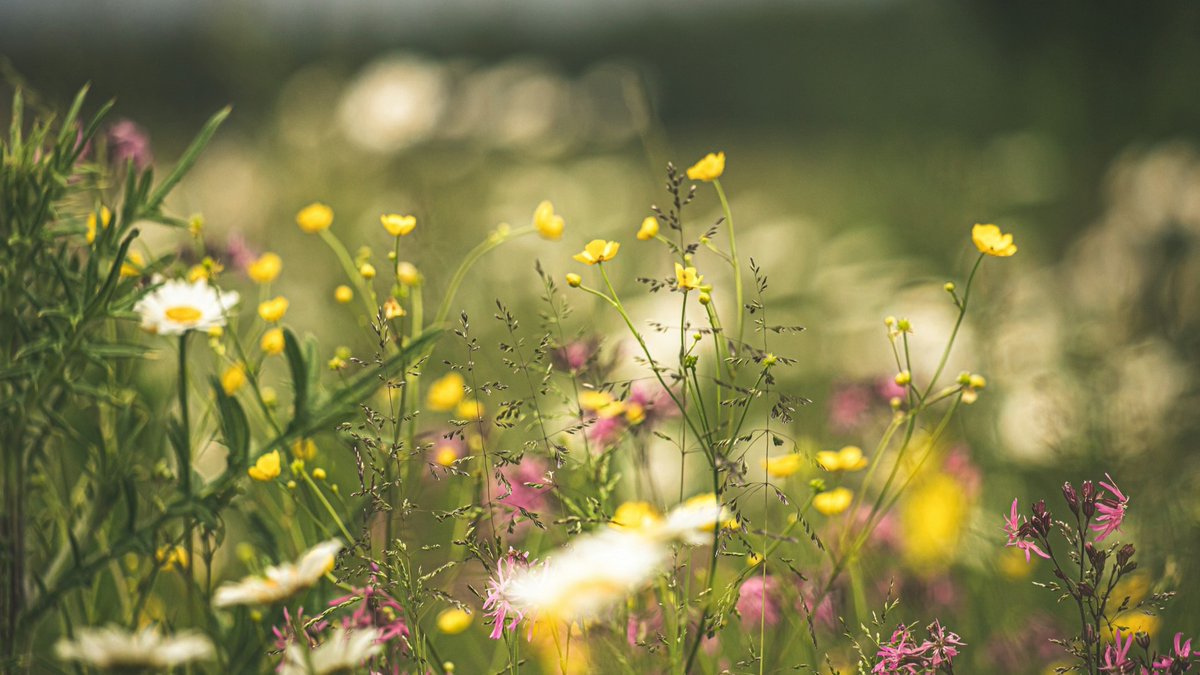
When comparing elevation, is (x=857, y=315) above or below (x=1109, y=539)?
above

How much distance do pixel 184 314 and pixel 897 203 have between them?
200cm

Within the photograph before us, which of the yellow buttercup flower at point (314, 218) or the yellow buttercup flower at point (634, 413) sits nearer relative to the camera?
the yellow buttercup flower at point (634, 413)

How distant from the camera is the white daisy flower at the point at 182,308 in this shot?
2.08 ft

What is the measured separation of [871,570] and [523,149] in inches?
89.8

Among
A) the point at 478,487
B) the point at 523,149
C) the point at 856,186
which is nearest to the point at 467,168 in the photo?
the point at 523,149

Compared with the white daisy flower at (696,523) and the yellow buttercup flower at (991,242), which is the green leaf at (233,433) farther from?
the yellow buttercup flower at (991,242)

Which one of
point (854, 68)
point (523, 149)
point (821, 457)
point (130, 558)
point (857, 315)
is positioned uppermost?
point (854, 68)

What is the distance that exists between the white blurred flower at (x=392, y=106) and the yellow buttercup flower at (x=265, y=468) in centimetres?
172

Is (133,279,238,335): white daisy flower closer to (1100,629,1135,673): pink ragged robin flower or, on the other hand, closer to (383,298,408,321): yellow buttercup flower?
(383,298,408,321): yellow buttercup flower

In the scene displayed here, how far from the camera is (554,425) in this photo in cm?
140

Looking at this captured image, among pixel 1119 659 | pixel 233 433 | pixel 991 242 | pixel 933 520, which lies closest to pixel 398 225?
pixel 233 433

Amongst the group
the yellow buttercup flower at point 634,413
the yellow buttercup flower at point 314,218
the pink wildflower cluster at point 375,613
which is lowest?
the pink wildflower cluster at point 375,613

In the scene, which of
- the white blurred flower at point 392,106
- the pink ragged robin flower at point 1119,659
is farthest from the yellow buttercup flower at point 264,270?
the white blurred flower at point 392,106

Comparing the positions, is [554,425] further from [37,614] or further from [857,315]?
[37,614]
